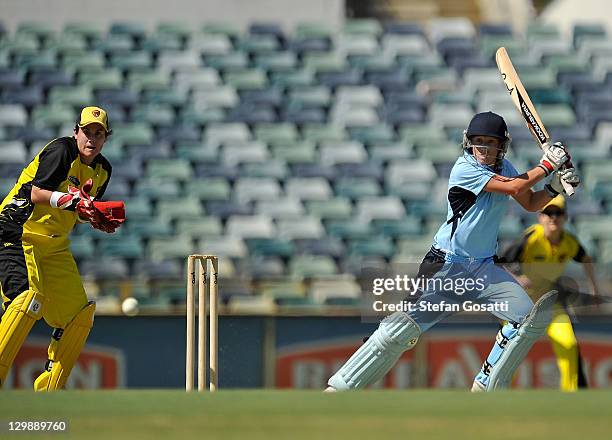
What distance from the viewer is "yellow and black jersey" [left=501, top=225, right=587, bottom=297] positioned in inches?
307

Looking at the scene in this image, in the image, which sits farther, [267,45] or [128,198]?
[267,45]

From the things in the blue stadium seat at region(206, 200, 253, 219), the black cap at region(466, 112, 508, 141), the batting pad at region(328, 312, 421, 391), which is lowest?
the batting pad at region(328, 312, 421, 391)

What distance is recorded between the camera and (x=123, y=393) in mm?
5457

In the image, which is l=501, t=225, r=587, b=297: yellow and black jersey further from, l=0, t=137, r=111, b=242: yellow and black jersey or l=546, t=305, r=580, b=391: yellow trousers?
l=0, t=137, r=111, b=242: yellow and black jersey

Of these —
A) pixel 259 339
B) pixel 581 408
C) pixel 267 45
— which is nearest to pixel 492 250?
pixel 581 408

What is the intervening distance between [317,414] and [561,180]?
1.96 m

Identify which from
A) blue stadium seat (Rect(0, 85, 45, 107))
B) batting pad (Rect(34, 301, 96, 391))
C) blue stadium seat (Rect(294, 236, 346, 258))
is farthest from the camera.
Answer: blue stadium seat (Rect(0, 85, 45, 107))

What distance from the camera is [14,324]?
608 cm

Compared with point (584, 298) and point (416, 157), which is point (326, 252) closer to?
point (416, 157)

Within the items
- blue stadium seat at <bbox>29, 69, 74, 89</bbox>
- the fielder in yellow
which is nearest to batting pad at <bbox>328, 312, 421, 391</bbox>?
the fielder in yellow

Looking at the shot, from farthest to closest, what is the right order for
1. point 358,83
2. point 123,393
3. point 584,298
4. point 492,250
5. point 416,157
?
1. point 358,83
2. point 416,157
3. point 584,298
4. point 492,250
5. point 123,393

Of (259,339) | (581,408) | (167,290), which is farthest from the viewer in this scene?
(167,290)

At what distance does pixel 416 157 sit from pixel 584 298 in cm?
488

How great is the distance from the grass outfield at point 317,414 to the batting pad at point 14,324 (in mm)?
682
